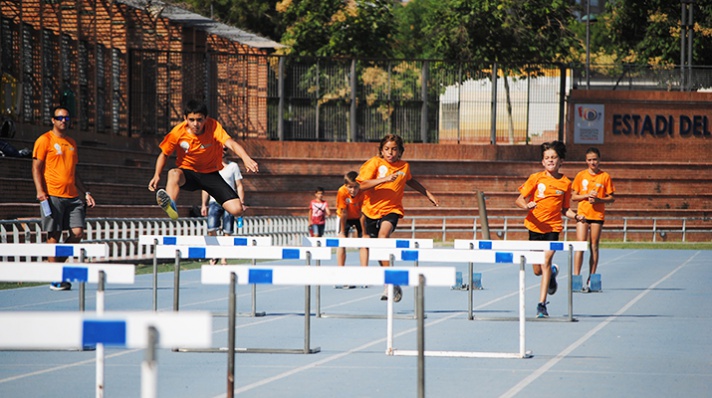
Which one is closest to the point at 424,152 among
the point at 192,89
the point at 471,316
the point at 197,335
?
the point at 192,89

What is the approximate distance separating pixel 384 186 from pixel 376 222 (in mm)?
491

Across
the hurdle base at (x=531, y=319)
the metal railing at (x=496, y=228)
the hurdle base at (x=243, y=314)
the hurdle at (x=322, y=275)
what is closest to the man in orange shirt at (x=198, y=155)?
the hurdle base at (x=243, y=314)

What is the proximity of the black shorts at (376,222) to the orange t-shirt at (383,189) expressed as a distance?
0.14 feet

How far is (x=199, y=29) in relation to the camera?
141ft

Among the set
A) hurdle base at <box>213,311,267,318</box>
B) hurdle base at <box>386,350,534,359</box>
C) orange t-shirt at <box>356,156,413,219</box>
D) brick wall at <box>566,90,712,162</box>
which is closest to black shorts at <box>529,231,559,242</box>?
orange t-shirt at <box>356,156,413,219</box>

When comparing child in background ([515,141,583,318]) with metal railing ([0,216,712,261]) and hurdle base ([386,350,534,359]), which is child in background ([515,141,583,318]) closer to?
hurdle base ([386,350,534,359])

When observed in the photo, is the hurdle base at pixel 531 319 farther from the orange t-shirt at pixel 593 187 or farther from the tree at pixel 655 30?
the tree at pixel 655 30

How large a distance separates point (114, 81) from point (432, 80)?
12870 millimetres

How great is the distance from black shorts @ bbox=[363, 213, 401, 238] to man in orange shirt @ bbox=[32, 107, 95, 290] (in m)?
3.47

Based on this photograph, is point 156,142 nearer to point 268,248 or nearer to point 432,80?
point 432,80

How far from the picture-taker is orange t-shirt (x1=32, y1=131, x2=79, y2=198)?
15250 mm

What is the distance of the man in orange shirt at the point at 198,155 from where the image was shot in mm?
13398

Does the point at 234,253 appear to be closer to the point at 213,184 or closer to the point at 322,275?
the point at 322,275

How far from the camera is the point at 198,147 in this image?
13.6 m
